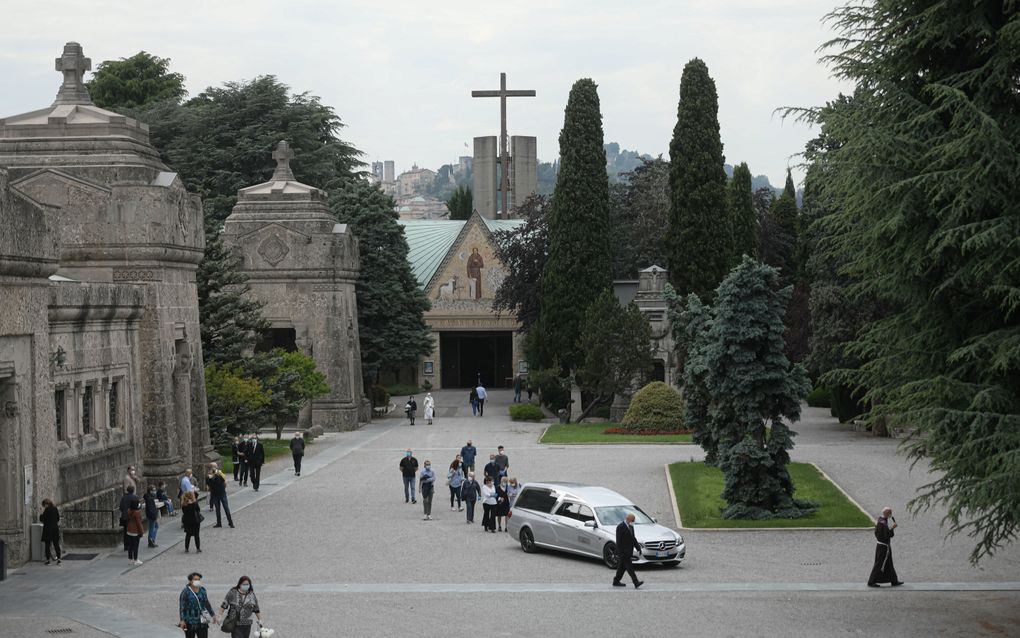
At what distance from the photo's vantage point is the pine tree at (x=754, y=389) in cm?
2966

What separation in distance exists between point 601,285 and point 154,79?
38802 millimetres

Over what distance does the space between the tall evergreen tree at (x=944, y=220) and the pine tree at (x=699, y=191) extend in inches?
1394

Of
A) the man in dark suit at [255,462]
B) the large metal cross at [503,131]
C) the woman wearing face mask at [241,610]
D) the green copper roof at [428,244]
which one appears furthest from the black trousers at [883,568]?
the large metal cross at [503,131]

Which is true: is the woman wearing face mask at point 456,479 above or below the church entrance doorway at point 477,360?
below

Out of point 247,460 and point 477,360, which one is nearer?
point 247,460

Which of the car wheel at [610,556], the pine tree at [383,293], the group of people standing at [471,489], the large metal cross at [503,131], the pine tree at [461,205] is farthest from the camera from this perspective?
the pine tree at [461,205]

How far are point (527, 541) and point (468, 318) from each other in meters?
51.8

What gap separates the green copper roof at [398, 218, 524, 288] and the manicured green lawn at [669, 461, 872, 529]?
42.2m

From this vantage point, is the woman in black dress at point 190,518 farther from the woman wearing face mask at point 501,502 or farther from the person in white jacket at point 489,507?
the woman wearing face mask at point 501,502

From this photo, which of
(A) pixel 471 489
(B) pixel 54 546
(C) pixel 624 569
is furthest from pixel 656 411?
(B) pixel 54 546

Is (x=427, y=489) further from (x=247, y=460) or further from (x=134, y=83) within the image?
(x=134, y=83)

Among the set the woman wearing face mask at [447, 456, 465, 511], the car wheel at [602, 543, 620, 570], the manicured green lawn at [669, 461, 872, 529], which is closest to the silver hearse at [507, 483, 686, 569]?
the car wheel at [602, 543, 620, 570]

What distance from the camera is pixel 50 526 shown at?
24469 millimetres

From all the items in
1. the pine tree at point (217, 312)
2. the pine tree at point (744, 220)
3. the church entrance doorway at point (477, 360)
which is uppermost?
the pine tree at point (744, 220)
